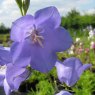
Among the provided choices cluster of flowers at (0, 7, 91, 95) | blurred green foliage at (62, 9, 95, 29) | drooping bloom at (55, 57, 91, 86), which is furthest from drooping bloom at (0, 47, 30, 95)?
blurred green foliage at (62, 9, 95, 29)

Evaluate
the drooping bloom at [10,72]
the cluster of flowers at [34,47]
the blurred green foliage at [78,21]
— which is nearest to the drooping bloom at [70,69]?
the cluster of flowers at [34,47]

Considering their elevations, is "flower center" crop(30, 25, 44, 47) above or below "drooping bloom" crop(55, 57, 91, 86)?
above

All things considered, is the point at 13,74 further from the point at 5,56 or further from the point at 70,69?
the point at 70,69

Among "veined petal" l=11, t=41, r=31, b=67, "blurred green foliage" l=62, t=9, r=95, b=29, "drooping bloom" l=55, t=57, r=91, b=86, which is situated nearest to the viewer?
"veined petal" l=11, t=41, r=31, b=67

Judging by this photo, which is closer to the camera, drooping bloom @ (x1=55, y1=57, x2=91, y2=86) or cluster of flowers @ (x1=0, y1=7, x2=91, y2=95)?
cluster of flowers @ (x1=0, y1=7, x2=91, y2=95)

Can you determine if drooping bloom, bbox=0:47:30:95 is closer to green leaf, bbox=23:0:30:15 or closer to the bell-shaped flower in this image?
the bell-shaped flower

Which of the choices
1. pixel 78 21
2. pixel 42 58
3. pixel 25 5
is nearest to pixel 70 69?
pixel 42 58

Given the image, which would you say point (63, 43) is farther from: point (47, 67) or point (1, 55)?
point (1, 55)
